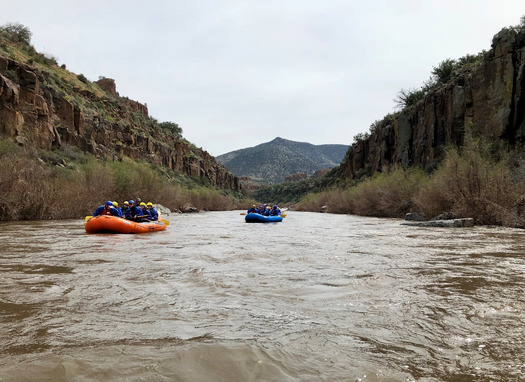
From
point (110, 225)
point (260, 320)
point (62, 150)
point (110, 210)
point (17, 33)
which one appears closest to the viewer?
point (260, 320)

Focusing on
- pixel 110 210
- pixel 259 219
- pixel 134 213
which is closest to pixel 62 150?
pixel 259 219

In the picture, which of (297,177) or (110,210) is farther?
(297,177)

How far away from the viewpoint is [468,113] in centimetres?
3075

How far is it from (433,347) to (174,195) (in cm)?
3626

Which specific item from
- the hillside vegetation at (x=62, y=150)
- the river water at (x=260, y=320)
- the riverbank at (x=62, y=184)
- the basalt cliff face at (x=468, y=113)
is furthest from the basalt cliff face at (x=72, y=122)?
the basalt cliff face at (x=468, y=113)

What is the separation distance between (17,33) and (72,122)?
2214 cm

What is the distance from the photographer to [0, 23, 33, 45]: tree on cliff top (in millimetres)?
45719

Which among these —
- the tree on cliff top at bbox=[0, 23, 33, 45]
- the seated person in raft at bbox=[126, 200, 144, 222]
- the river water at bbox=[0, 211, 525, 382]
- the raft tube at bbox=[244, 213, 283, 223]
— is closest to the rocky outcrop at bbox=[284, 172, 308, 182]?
the tree on cliff top at bbox=[0, 23, 33, 45]

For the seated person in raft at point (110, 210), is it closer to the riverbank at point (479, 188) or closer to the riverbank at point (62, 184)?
the riverbank at point (62, 184)

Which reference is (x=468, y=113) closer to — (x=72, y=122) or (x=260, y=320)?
(x=260, y=320)

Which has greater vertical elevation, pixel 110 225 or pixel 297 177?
pixel 297 177

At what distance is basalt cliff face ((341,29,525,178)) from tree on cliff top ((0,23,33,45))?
47383 millimetres

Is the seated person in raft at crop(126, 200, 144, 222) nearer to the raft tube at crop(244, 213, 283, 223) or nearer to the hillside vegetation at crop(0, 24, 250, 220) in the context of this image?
the hillside vegetation at crop(0, 24, 250, 220)

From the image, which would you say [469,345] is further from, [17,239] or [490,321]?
[17,239]
